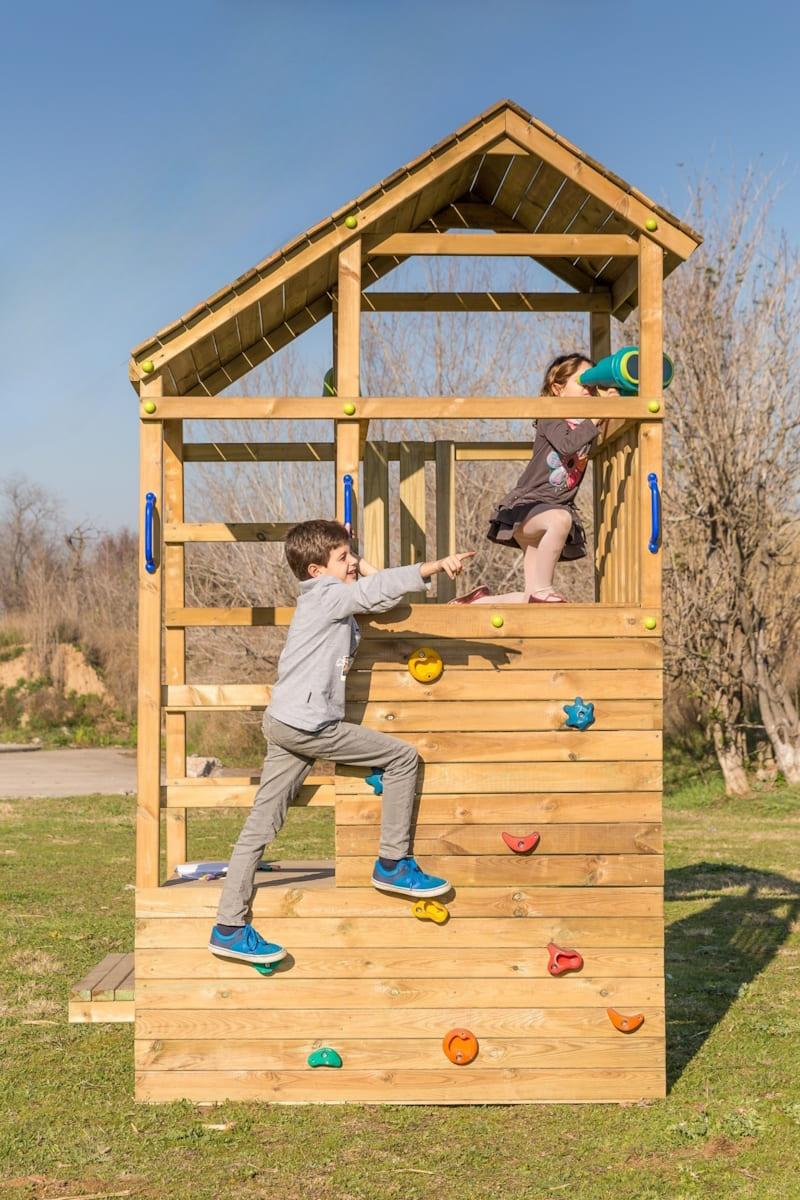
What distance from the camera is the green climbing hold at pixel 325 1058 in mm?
5418

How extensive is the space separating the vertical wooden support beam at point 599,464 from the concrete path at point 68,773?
1395 cm

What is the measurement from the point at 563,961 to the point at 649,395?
8.33 feet

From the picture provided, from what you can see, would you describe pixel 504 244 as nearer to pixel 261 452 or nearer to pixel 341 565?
pixel 341 565

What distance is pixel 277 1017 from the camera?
5.44 metres

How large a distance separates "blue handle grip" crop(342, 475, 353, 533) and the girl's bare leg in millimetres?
1066

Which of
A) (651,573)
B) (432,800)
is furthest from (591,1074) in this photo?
(651,573)

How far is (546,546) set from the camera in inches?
248

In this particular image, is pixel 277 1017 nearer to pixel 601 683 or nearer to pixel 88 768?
pixel 601 683

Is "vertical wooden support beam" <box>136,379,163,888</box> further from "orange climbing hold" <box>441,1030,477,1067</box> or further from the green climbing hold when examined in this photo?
"orange climbing hold" <box>441,1030,477,1067</box>

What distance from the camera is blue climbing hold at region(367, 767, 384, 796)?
18.0 ft

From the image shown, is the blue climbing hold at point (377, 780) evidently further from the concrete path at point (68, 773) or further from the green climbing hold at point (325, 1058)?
the concrete path at point (68, 773)

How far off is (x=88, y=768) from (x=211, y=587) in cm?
417

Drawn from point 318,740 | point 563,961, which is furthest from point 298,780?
point 563,961

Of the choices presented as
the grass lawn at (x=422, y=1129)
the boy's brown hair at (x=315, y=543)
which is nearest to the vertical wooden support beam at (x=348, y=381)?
the boy's brown hair at (x=315, y=543)
